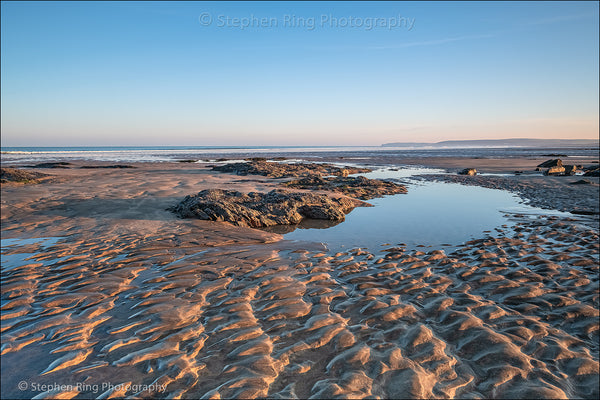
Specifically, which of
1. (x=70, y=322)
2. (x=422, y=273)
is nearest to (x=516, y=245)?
(x=422, y=273)

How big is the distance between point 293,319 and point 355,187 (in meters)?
13.1

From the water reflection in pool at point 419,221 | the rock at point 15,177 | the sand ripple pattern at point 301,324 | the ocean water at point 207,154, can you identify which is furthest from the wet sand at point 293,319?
the ocean water at point 207,154

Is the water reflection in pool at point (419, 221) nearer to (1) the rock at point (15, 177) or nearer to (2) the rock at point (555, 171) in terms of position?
(2) the rock at point (555, 171)

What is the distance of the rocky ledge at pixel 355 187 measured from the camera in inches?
604

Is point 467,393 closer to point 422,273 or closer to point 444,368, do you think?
point 444,368

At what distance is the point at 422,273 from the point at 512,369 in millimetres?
2677

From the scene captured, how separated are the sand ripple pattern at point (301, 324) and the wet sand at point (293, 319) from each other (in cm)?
2

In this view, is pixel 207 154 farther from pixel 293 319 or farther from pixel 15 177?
pixel 293 319


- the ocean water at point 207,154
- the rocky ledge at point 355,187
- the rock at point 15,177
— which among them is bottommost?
the rocky ledge at point 355,187

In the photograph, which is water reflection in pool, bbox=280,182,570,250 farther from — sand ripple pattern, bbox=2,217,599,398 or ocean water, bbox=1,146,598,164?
ocean water, bbox=1,146,598,164

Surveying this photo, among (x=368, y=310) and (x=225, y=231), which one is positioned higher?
(x=225, y=231)

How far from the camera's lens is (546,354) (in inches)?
138

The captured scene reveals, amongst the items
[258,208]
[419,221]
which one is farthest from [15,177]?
[419,221]

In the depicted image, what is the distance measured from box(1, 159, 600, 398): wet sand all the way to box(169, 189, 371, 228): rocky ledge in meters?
1.57
